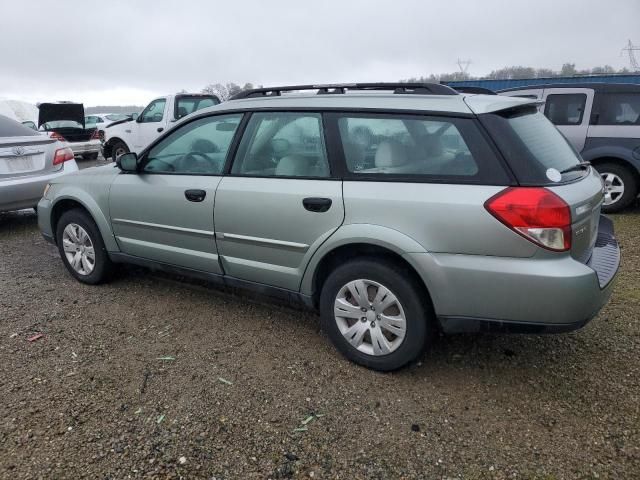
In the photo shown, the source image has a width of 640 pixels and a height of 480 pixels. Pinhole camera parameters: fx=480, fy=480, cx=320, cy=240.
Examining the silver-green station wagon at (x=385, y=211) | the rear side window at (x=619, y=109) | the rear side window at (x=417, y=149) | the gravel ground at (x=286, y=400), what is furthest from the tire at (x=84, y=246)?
the rear side window at (x=619, y=109)

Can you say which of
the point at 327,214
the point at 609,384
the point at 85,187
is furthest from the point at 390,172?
the point at 85,187

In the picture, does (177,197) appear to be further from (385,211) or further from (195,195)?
(385,211)

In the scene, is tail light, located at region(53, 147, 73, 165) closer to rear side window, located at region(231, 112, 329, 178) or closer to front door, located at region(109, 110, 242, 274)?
front door, located at region(109, 110, 242, 274)

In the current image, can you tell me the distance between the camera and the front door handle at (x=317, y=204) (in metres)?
2.82

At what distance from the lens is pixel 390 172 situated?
2.72 metres

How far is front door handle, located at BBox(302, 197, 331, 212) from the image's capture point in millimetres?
2822

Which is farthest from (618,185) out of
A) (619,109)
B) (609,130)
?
(619,109)

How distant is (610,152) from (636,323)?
402 cm

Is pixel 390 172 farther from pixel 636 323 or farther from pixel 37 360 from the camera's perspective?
pixel 37 360

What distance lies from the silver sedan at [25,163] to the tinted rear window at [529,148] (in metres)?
5.56

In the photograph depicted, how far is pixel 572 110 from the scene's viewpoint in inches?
272

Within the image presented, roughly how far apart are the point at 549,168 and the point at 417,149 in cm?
69

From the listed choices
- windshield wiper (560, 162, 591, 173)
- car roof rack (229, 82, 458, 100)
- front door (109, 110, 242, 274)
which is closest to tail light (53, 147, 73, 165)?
front door (109, 110, 242, 274)

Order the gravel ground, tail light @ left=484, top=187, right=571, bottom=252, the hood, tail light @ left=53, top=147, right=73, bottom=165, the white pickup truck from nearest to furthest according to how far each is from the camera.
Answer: the gravel ground → tail light @ left=484, top=187, right=571, bottom=252 → tail light @ left=53, top=147, right=73, bottom=165 → the white pickup truck → the hood
